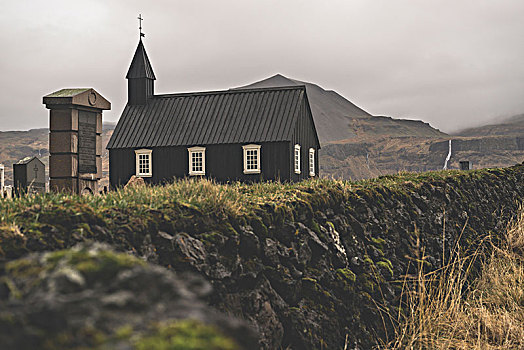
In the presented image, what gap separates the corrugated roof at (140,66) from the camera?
28.1m

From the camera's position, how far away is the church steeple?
90.5 ft

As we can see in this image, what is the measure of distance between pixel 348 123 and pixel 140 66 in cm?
13975

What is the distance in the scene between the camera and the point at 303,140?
2567cm

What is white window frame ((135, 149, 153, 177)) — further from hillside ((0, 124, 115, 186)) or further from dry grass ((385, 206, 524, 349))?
hillside ((0, 124, 115, 186))

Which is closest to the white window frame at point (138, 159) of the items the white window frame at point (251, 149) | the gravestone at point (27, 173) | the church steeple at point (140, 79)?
the church steeple at point (140, 79)

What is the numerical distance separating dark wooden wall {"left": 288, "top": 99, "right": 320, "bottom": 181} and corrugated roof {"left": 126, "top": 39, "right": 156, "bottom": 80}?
8.30 meters

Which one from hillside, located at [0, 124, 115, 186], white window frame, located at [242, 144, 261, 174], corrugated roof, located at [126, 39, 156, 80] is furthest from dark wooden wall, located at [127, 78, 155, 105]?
hillside, located at [0, 124, 115, 186]

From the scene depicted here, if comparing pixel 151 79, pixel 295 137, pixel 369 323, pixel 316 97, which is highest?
pixel 316 97

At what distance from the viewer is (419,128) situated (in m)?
167

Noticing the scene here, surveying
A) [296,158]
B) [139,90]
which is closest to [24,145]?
[139,90]

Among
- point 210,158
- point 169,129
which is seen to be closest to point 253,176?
point 210,158

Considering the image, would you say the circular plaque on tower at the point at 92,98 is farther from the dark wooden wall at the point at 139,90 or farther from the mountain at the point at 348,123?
the mountain at the point at 348,123

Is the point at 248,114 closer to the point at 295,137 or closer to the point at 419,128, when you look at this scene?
the point at 295,137

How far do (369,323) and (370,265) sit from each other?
3.32 feet
